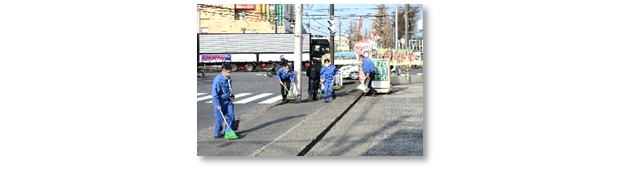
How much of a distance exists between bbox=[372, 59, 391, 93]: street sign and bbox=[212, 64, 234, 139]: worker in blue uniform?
42.5ft

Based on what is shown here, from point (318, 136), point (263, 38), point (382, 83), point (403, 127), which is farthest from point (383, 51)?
point (263, 38)

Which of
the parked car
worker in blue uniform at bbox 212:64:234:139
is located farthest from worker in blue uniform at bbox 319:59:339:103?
the parked car

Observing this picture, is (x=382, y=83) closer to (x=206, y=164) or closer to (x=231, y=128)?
(x=231, y=128)

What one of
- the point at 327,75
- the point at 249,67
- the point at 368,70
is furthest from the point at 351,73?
the point at 327,75

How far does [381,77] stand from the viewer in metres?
23.9

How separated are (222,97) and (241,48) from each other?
4603 cm

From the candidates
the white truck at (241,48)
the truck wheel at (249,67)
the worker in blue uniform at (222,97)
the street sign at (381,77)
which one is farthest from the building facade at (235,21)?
the worker in blue uniform at (222,97)

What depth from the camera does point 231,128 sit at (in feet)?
36.8

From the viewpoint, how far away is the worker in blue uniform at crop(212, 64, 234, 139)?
11070mm

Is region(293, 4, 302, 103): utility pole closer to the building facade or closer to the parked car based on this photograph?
the parked car

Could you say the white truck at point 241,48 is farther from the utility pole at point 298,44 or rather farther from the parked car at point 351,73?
the utility pole at point 298,44
